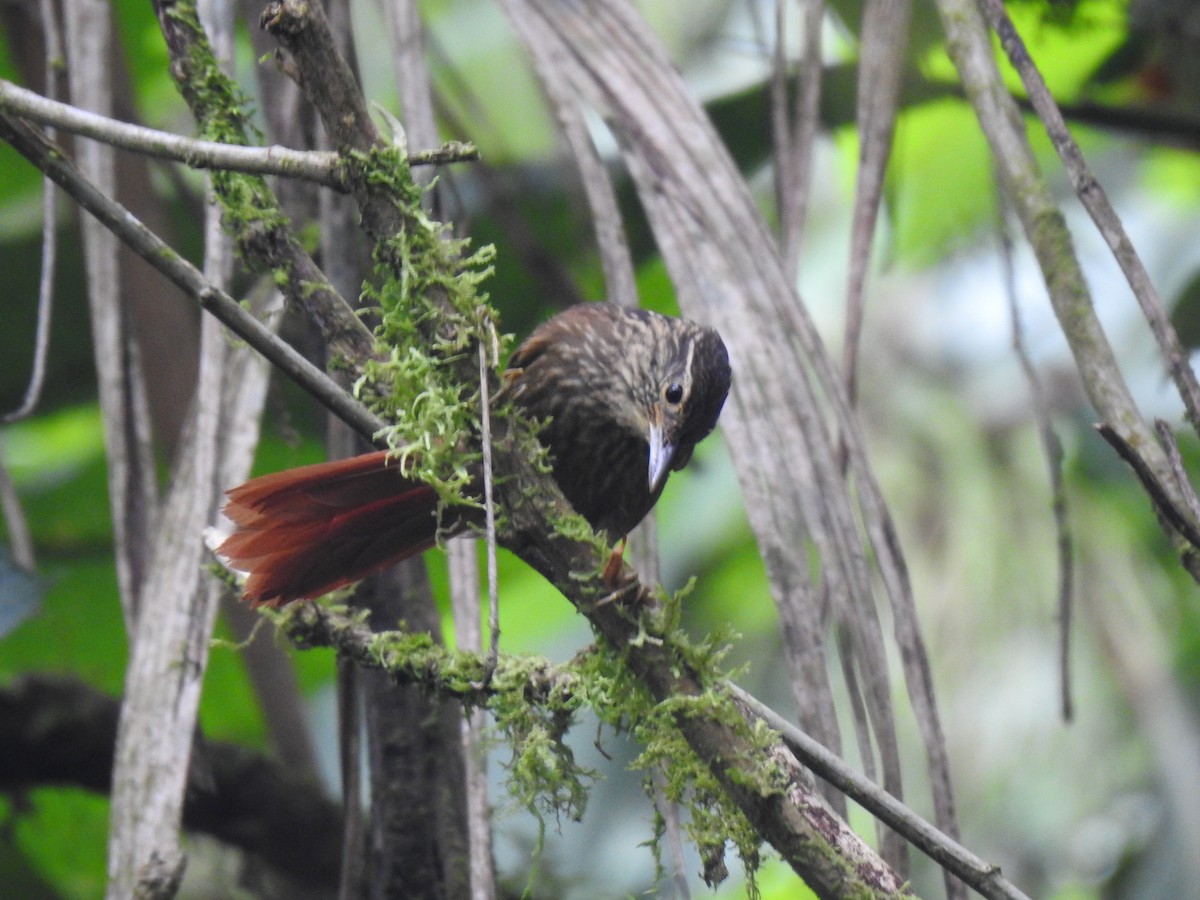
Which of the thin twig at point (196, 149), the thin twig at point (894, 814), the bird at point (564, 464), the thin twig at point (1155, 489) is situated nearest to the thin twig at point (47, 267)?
the bird at point (564, 464)

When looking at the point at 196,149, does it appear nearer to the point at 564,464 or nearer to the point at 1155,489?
the point at 1155,489

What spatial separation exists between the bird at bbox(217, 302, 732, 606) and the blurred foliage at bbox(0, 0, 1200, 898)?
683 mm

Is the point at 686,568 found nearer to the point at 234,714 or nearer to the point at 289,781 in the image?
the point at 234,714

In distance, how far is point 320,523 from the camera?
194 cm

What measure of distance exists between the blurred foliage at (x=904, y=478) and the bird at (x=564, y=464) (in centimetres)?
68

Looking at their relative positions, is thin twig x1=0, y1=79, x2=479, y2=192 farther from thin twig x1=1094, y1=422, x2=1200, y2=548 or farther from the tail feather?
thin twig x1=1094, y1=422, x2=1200, y2=548

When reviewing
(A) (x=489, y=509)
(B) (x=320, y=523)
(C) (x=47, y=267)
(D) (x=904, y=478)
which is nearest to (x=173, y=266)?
(A) (x=489, y=509)

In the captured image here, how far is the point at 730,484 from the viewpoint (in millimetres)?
5199

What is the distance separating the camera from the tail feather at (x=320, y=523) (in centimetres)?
184

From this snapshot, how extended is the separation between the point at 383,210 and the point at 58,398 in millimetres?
2747

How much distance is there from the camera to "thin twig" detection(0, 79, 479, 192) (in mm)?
1301

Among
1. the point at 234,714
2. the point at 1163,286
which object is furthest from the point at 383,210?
the point at 1163,286

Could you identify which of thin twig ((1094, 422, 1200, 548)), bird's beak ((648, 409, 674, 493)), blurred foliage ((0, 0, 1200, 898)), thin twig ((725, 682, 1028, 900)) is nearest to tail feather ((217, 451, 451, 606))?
bird's beak ((648, 409, 674, 493))

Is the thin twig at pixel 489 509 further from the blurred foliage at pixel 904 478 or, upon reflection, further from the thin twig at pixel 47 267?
the blurred foliage at pixel 904 478
